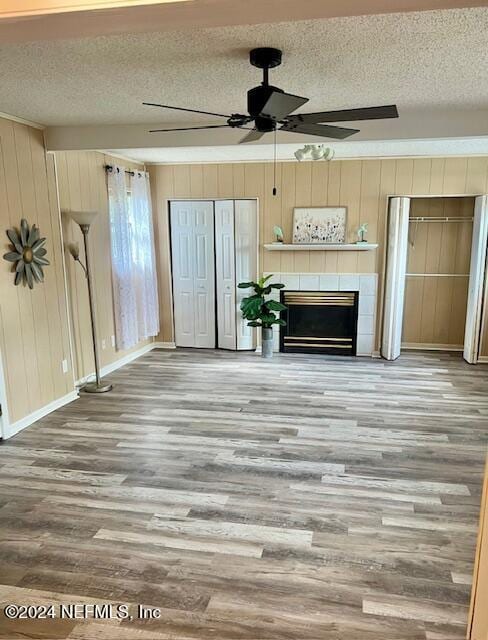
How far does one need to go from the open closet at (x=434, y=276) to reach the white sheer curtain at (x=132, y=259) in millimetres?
3272

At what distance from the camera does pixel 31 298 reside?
4188mm

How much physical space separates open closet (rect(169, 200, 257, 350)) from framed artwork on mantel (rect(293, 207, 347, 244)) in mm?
620

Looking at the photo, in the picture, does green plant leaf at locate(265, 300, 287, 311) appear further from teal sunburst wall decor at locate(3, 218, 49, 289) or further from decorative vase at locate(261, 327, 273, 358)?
teal sunburst wall decor at locate(3, 218, 49, 289)

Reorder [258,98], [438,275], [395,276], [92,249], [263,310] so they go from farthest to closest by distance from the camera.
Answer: [438,275] → [263,310] → [395,276] → [92,249] → [258,98]

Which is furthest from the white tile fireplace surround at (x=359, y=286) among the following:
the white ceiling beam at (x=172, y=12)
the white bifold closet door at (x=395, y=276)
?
the white ceiling beam at (x=172, y=12)

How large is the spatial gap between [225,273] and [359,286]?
1.90m

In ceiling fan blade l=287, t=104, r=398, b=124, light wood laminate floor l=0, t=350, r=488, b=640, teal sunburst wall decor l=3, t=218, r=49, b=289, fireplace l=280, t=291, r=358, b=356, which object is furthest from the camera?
fireplace l=280, t=291, r=358, b=356

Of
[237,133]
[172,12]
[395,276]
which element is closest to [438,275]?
[395,276]

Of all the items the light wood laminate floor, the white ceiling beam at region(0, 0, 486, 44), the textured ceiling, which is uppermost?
the textured ceiling

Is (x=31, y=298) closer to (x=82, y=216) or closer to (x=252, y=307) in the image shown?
(x=82, y=216)

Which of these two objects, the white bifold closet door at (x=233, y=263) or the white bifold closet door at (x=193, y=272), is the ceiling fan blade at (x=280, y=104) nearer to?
the white bifold closet door at (x=233, y=263)

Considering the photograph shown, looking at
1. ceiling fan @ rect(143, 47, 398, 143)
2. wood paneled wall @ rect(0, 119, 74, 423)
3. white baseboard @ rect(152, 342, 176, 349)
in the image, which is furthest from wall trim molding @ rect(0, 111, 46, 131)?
white baseboard @ rect(152, 342, 176, 349)

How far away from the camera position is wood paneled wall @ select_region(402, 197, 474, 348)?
6.35 metres

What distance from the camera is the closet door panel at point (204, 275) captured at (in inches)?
260
